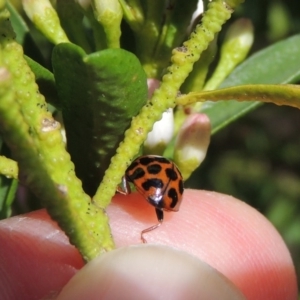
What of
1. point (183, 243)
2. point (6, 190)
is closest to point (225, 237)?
point (183, 243)

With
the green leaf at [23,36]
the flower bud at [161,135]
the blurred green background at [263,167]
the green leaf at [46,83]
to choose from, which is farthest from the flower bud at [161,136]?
the blurred green background at [263,167]

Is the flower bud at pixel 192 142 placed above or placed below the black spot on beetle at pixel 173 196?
above

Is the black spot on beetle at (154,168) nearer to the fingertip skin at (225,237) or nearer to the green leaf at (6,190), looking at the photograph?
the fingertip skin at (225,237)

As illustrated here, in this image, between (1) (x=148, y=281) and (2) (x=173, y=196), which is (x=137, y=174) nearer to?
(2) (x=173, y=196)

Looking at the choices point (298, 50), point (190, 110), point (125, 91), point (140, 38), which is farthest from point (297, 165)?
point (125, 91)

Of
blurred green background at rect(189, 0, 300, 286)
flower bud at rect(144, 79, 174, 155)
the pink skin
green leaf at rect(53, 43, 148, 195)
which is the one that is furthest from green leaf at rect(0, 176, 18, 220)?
blurred green background at rect(189, 0, 300, 286)

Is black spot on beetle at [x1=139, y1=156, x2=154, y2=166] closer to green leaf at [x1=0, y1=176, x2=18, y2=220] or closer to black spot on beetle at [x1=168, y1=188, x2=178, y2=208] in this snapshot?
black spot on beetle at [x1=168, y1=188, x2=178, y2=208]
